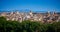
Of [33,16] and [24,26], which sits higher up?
[33,16]

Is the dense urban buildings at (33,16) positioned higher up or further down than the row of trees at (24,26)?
higher up

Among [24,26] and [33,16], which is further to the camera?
[33,16]

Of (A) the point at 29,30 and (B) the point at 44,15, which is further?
(B) the point at 44,15

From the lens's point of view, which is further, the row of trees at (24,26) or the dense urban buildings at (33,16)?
the dense urban buildings at (33,16)

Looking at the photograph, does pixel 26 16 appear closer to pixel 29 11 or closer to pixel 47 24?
pixel 29 11

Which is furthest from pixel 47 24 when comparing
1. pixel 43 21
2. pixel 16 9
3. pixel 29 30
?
pixel 16 9

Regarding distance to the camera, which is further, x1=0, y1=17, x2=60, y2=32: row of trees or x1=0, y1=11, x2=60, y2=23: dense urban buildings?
x1=0, y1=11, x2=60, y2=23: dense urban buildings

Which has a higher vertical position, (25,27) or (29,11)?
(29,11)

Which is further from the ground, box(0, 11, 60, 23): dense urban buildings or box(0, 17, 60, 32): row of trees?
box(0, 11, 60, 23): dense urban buildings
